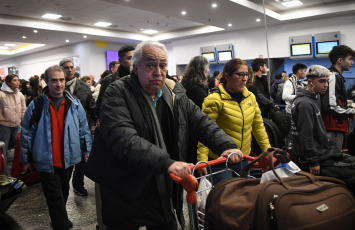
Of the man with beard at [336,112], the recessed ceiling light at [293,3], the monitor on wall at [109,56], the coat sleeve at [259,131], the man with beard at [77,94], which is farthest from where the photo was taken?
the monitor on wall at [109,56]

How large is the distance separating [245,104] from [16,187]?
8.41 ft

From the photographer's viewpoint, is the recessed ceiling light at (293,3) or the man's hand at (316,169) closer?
the man's hand at (316,169)

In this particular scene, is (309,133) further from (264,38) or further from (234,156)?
(264,38)

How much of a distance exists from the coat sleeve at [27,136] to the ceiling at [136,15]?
607cm

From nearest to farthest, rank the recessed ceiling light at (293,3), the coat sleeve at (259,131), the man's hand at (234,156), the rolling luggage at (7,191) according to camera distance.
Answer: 1. the man's hand at (234,156)
2. the coat sleeve at (259,131)
3. the rolling luggage at (7,191)
4. the recessed ceiling light at (293,3)

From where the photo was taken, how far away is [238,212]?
115cm

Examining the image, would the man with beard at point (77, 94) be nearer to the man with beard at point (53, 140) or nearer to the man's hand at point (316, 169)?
the man with beard at point (53, 140)

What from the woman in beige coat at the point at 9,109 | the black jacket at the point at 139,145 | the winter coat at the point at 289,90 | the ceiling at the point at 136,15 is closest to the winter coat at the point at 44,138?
the black jacket at the point at 139,145

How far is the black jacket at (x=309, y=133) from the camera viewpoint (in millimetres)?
2707

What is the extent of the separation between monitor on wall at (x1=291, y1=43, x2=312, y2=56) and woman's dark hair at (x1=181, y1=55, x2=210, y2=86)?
30.8 ft

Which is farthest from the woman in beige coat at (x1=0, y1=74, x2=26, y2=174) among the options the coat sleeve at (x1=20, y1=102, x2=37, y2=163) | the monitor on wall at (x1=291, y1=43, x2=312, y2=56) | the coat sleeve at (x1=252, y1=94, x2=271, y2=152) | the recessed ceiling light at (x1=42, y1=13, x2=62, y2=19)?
the monitor on wall at (x1=291, y1=43, x2=312, y2=56)

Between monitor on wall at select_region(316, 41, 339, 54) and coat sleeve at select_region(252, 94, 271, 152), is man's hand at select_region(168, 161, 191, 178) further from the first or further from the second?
monitor on wall at select_region(316, 41, 339, 54)

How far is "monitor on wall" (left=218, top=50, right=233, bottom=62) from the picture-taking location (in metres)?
13.8

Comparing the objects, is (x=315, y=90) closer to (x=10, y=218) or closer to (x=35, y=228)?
(x=35, y=228)
